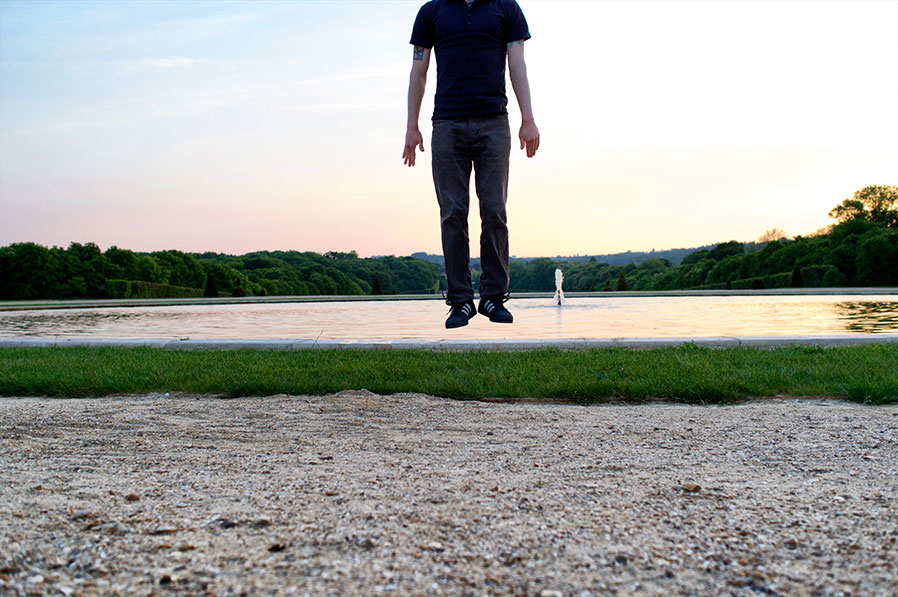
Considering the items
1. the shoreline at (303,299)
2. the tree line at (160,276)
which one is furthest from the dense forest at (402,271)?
the shoreline at (303,299)

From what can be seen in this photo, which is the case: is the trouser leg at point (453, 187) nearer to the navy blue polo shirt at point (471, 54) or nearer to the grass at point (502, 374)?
the navy blue polo shirt at point (471, 54)

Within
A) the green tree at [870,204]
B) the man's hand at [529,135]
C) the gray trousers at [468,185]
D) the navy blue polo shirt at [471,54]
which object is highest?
the green tree at [870,204]

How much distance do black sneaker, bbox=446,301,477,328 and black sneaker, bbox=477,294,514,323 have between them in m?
0.10

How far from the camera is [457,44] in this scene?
4.32 meters

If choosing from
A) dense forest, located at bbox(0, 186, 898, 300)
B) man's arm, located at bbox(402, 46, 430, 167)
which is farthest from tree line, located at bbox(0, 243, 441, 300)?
man's arm, located at bbox(402, 46, 430, 167)

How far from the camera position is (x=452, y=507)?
2.93m

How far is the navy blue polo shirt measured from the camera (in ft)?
14.0

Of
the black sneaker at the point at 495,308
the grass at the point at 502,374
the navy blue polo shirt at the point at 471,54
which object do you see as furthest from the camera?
the grass at the point at 502,374

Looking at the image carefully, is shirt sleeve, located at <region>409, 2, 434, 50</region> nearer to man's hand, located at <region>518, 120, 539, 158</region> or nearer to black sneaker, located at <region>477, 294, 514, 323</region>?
man's hand, located at <region>518, 120, 539, 158</region>

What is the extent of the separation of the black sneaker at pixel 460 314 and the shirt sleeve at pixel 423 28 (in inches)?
71.4

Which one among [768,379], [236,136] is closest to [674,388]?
[768,379]

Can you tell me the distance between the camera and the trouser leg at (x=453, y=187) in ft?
14.2

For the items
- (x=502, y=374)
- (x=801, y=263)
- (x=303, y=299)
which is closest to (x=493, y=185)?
(x=502, y=374)

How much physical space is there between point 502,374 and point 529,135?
3117 millimetres
